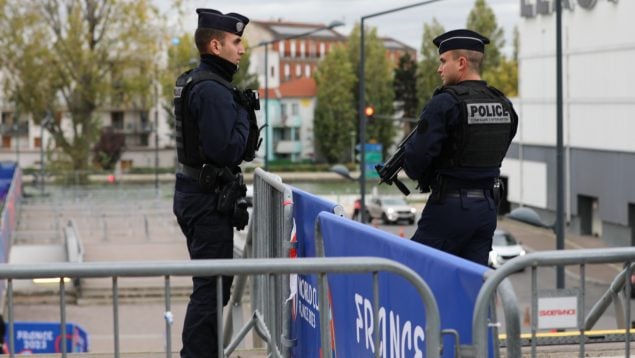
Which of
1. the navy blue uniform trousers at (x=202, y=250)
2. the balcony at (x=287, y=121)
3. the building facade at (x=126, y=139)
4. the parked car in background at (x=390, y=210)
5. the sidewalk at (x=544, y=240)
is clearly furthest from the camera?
the balcony at (x=287, y=121)

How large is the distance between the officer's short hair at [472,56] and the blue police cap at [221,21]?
42.2 inches

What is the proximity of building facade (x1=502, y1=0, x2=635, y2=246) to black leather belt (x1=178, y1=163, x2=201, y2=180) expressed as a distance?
39.4 meters

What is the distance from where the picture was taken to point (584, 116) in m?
48.7

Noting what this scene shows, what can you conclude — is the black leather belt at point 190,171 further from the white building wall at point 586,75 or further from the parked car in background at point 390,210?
the parked car in background at point 390,210

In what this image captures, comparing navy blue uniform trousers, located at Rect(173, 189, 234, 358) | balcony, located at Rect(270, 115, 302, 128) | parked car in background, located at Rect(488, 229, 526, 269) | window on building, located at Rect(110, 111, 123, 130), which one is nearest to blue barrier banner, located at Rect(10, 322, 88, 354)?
navy blue uniform trousers, located at Rect(173, 189, 234, 358)

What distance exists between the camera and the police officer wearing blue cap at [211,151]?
19.0ft

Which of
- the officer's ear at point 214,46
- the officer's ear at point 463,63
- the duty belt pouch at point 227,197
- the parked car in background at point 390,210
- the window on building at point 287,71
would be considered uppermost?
the window on building at point 287,71

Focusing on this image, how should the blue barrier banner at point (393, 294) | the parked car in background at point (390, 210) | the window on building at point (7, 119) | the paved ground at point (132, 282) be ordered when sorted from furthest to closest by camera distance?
the window on building at point (7, 119), the parked car in background at point (390, 210), the paved ground at point (132, 282), the blue barrier banner at point (393, 294)

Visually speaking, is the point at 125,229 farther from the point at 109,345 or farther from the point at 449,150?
the point at 449,150

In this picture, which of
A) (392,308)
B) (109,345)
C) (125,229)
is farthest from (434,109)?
(125,229)

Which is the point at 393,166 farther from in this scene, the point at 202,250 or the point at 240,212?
the point at 202,250

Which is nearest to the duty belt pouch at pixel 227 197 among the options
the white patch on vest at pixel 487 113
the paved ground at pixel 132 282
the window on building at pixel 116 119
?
the white patch on vest at pixel 487 113

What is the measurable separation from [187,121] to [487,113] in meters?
1.47

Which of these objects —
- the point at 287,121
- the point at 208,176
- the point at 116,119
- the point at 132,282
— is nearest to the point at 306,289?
the point at 208,176
